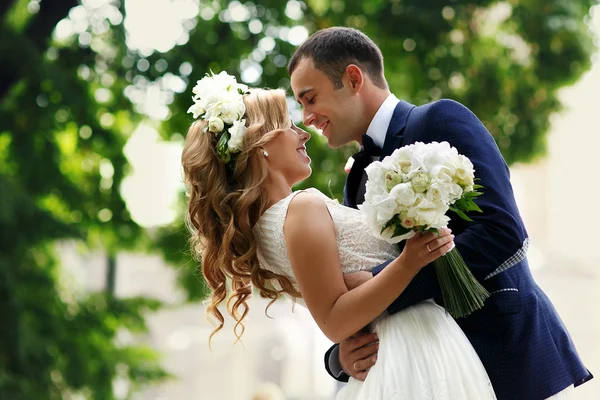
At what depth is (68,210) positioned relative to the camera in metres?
8.75

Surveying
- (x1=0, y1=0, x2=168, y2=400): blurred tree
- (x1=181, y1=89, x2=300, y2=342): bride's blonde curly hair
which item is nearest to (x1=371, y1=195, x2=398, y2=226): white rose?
(x1=181, y1=89, x2=300, y2=342): bride's blonde curly hair

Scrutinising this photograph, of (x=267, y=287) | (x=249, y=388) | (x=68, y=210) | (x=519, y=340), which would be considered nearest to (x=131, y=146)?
(x=68, y=210)

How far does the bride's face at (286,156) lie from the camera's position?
296 cm

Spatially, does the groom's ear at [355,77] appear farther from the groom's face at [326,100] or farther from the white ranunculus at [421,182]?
the white ranunculus at [421,182]

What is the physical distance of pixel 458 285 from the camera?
2.56 m

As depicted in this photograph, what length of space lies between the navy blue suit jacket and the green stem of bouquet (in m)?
0.06

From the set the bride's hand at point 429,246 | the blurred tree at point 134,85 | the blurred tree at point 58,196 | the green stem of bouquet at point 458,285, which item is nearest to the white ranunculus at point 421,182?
the bride's hand at point 429,246

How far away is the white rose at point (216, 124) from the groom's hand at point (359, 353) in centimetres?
76

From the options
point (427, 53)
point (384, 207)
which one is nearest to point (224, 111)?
point (384, 207)

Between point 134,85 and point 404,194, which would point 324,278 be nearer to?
point 404,194

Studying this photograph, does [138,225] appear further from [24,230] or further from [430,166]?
[430,166]

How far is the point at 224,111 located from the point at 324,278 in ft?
2.13

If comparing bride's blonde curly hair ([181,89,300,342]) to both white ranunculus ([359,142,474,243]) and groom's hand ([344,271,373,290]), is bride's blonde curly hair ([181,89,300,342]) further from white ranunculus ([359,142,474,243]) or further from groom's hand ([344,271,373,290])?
white ranunculus ([359,142,474,243])

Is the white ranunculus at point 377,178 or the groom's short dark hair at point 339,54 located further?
the groom's short dark hair at point 339,54
